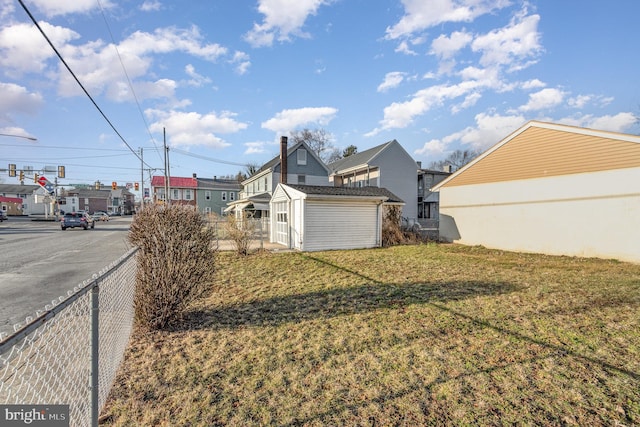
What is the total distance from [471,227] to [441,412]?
50.2 feet

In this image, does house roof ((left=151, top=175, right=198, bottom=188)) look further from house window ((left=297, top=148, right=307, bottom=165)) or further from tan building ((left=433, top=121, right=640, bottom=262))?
tan building ((left=433, top=121, right=640, bottom=262))

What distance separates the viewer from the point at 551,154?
12891 mm

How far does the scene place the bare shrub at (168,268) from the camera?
4.69 m

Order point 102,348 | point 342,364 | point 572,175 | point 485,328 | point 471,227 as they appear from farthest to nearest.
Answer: point 471,227
point 572,175
point 485,328
point 342,364
point 102,348

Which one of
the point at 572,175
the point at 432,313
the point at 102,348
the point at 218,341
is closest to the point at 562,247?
the point at 572,175

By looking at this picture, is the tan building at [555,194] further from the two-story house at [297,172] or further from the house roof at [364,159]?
the two-story house at [297,172]

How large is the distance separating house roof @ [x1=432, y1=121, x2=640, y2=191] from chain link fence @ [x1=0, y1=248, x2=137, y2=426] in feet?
48.8

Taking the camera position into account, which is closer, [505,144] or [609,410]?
[609,410]

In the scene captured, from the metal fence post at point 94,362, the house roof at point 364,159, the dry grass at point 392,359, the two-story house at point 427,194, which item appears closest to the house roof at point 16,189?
the house roof at point 364,159

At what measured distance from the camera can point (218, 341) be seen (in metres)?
4.34

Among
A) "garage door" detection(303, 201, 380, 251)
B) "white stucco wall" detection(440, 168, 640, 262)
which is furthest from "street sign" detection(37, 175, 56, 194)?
"white stucco wall" detection(440, 168, 640, 262)

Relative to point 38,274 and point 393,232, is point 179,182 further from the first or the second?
point 38,274

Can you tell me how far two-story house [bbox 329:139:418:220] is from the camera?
2859cm

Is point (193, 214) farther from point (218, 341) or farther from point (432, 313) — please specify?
point (432, 313)
